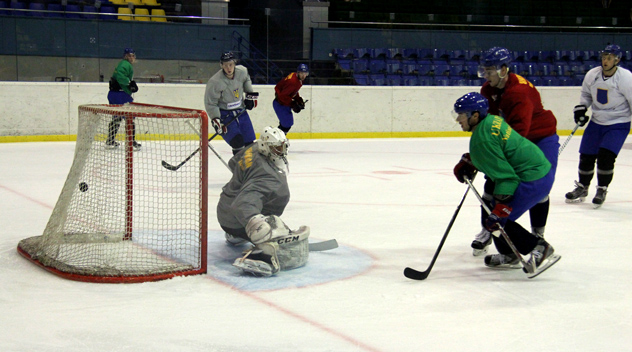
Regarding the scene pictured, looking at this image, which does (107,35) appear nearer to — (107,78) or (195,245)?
(107,78)

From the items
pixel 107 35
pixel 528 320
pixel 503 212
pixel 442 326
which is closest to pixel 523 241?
pixel 503 212

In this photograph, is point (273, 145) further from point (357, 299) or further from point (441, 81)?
point (441, 81)

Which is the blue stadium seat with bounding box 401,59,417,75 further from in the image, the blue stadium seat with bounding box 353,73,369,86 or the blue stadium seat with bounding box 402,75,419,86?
the blue stadium seat with bounding box 353,73,369,86

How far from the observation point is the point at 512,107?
12.3 feet

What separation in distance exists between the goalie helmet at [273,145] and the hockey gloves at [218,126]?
9.21 ft

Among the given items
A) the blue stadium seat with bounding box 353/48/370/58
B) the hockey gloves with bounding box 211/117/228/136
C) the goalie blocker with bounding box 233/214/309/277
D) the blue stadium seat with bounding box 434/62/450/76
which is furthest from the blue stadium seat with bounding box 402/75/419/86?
the goalie blocker with bounding box 233/214/309/277

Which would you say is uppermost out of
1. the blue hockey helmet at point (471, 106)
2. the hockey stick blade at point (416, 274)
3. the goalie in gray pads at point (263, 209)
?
the blue hockey helmet at point (471, 106)

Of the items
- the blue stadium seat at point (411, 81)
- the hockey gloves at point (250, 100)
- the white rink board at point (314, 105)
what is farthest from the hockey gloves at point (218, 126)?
the blue stadium seat at point (411, 81)

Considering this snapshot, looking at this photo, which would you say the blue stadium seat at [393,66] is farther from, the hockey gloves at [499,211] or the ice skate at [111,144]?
the hockey gloves at [499,211]

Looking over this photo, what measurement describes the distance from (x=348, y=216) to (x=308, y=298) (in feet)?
6.77

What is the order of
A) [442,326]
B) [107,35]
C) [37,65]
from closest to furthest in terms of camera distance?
[442,326] → [37,65] → [107,35]

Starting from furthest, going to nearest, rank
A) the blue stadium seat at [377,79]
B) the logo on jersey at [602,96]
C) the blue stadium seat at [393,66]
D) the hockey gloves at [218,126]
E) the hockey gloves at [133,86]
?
the blue stadium seat at [393,66]
the blue stadium seat at [377,79]
the hockey gloves at [133,86]
the hockey gloves at [218,126]
the logo on jersey at [602,96]

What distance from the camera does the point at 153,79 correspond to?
11094 mm

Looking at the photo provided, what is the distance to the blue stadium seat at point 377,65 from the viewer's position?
13047 millimetres
